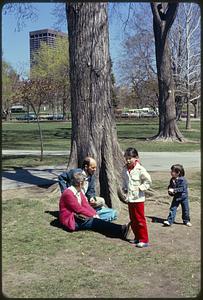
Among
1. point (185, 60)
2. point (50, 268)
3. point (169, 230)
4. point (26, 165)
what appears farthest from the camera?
point (185, 60)

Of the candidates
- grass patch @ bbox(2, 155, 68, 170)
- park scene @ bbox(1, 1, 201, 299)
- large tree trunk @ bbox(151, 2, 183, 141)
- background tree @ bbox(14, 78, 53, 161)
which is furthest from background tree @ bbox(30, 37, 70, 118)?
park scene @ bbox(1, 1, 201, 299)

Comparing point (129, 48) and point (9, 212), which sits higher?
point (129, 48)

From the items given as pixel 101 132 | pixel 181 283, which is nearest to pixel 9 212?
pixel 101 132

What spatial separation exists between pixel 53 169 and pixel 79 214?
7104 mm

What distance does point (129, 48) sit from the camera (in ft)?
184

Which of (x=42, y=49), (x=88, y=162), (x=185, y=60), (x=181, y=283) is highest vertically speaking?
(x=42, y=49)

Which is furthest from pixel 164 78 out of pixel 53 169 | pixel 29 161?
pixel 53 169

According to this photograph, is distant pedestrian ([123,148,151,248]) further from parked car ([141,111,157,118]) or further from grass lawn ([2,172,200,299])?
parked car ([141,111,157,118])

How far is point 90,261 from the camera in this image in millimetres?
5594

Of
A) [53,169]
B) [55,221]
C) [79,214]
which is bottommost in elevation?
[55,221]

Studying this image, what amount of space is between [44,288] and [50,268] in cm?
62

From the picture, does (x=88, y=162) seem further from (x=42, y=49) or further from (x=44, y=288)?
(x=42, y=49)

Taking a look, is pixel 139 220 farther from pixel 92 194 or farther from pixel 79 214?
pixel 92 194

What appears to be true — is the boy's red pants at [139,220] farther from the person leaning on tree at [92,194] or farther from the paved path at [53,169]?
the paved path at [53,169]
